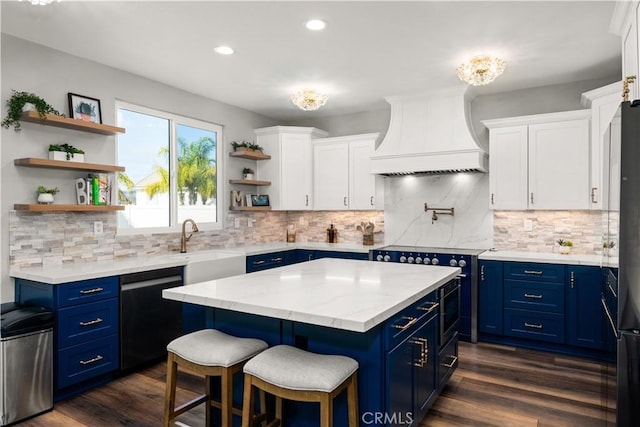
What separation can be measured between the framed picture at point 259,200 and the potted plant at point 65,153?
7.56ft

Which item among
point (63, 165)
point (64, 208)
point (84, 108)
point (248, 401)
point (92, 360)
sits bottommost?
point (92, 360)

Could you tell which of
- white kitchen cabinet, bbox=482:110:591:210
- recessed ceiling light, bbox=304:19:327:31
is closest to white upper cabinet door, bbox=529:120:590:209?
white kitchen cabinet, bbox=482:110:591:210

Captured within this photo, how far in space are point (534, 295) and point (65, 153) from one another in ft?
14.7

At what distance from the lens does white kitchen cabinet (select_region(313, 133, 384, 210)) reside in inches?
207

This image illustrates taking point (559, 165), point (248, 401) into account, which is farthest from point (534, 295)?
point (248, 401)

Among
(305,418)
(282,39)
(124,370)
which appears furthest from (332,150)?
(305,418)

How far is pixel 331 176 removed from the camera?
5.54m

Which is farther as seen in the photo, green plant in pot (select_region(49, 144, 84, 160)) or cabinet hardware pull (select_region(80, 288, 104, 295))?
green plant in pot (select_region(49, 144, 84, 160))

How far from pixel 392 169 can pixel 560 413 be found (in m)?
2.92

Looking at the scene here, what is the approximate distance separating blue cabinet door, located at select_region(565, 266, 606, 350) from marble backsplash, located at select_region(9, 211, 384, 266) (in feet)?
7.67

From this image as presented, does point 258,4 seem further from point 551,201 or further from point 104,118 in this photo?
point 551,201

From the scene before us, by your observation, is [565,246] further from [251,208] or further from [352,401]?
[251,208]

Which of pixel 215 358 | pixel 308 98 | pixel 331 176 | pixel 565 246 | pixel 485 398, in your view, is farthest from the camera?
pixel 331 176

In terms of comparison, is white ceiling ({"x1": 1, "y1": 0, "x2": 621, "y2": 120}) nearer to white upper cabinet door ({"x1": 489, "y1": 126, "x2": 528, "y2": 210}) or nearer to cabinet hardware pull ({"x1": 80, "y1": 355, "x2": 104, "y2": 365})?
white upper cabinet door ({"x1": 489, "y1": 126, "x2": 528, "y2": 210})
